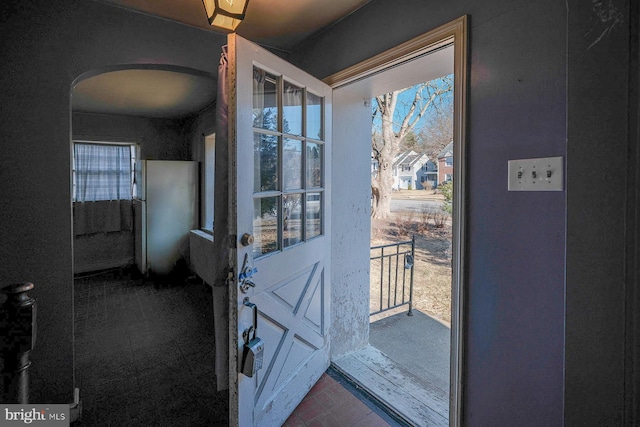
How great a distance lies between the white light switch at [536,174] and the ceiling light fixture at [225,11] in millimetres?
1232

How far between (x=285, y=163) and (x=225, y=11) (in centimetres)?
76

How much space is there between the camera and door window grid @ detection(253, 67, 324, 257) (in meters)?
1.65

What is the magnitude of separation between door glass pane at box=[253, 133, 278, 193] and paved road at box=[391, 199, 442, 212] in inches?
188

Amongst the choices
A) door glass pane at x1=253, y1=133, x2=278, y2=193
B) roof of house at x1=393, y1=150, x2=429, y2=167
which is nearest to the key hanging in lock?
door glass pane at x1=253, y1=133, x2=278, y2=193

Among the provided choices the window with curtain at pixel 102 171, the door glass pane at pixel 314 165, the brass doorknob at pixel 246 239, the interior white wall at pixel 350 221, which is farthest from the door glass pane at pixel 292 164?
the window with curtain at pixel 102 171

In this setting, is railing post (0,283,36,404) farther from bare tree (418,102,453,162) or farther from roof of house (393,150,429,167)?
roof of house (393,150,429,167)

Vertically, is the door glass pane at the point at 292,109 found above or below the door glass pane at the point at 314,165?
above

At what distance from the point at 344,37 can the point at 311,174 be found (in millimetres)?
889

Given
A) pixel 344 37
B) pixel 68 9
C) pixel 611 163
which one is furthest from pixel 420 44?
pixel 68 9

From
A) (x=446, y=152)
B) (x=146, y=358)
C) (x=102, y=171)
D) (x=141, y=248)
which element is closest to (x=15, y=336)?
(x=146, y=358)

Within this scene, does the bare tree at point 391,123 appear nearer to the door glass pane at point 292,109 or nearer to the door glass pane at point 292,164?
the door glass pane at point 292,109

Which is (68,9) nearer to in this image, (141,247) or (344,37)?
(344,37)

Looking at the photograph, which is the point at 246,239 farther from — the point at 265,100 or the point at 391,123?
the point at 391,123

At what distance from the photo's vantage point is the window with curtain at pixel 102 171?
4919 millimetres
